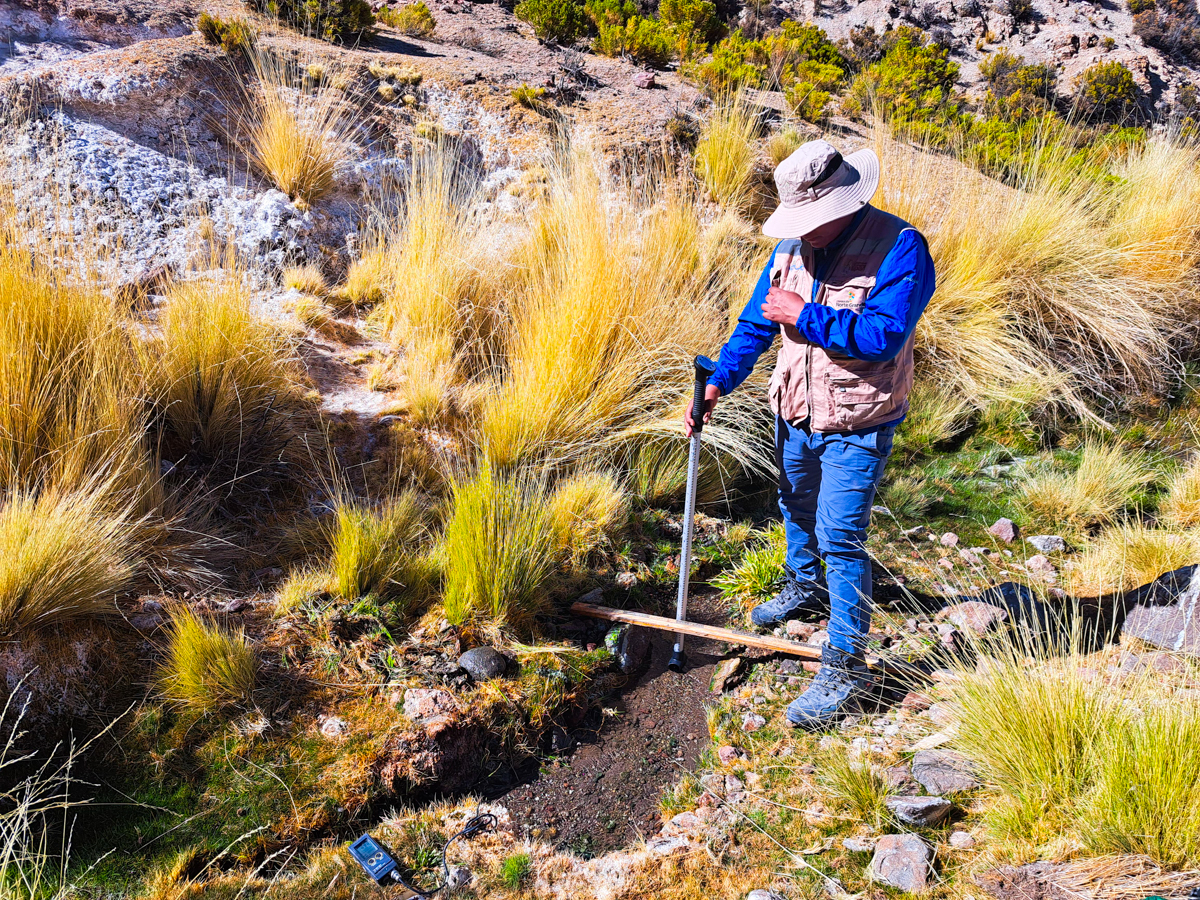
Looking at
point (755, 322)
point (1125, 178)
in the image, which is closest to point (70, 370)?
point (755, 322)

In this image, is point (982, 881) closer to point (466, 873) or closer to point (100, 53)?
point (466, 873)

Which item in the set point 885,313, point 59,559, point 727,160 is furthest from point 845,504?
point 727,160

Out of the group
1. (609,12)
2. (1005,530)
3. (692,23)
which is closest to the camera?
(1005,530)

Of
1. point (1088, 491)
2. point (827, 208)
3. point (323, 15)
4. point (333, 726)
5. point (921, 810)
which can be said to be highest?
point (323, 15)

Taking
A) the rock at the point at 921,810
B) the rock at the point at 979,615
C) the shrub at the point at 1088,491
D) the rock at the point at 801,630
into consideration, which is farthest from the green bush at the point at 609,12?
the rock at the point at 921,810

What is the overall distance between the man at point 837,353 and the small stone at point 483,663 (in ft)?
3.63

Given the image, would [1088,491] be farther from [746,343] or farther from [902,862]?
[902,862]

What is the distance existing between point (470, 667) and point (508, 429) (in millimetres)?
1296

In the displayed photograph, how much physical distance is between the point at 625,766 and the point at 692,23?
8988mm

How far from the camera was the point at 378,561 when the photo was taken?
122 inches

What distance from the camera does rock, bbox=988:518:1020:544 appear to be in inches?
153

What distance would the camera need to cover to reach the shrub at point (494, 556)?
302cm

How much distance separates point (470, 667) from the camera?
9.48 ft

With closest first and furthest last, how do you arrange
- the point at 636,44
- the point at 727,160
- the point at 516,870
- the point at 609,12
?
the point at 516,870 < the point at 727,160 < the point at 636,44 < the point at 609,12
